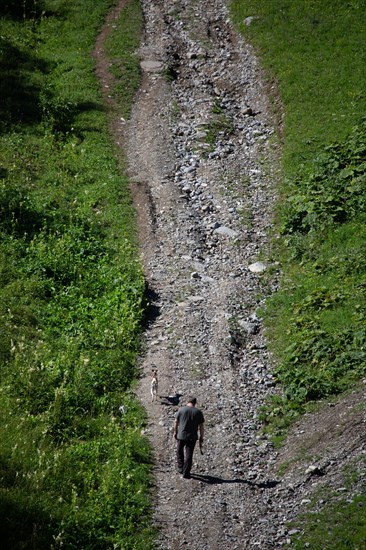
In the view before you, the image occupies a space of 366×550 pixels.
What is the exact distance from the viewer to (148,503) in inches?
629

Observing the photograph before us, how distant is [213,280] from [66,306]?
4594 mm

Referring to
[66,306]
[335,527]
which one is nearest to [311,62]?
[66,306]

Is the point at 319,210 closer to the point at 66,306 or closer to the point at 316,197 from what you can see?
the point at 316,197

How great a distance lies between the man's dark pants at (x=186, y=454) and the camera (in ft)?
54.6

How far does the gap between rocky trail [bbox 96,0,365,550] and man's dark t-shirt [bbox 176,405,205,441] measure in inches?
37.1

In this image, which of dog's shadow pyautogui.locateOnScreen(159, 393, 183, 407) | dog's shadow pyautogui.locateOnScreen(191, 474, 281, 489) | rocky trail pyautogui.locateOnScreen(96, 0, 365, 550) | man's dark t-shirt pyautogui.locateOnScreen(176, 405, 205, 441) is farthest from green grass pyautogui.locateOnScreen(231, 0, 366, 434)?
man's dark t-shirt pyautogui.locateOnScreen(176, 405, 205, 441)

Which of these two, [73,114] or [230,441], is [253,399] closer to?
[230,441]

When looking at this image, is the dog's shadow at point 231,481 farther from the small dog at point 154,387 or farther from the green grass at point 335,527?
the small dog at point 154,387

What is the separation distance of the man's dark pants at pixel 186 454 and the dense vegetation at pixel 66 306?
78 centimetres

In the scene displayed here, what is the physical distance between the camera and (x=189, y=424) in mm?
16641

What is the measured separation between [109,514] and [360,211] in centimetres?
1359

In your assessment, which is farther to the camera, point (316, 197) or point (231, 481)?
point (316, 197)

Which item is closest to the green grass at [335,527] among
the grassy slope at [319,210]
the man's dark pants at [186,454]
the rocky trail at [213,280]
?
the grassy slope at [319,210]

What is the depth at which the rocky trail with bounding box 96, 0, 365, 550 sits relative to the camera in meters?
16.0
